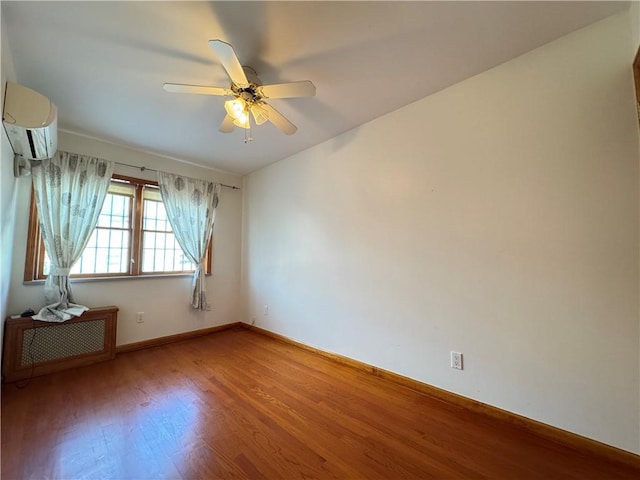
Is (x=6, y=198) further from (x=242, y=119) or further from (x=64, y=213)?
(x=242, y=119)

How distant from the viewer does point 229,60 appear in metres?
1.46

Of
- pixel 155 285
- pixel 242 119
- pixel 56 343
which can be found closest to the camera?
pixel 242 119

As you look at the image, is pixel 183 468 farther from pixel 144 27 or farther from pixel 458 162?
pixel 458 162

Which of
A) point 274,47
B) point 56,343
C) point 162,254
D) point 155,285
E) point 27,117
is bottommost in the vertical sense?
point 56,343

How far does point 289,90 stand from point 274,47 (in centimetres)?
31

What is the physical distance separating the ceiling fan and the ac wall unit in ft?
2.85

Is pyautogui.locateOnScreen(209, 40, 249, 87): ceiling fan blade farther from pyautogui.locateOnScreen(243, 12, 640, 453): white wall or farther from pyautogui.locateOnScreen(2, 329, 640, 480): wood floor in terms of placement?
pyautogui.locateOnScreen(2, 329, 640, 480): wood floor

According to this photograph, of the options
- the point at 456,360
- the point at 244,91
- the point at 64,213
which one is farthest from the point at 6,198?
the point at 456,360

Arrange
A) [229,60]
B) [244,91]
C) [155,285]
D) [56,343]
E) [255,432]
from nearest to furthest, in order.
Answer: [229,60], [255,432], [244,91], [56,343], [155,285]

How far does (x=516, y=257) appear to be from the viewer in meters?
1.78

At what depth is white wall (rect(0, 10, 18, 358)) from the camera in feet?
5.49

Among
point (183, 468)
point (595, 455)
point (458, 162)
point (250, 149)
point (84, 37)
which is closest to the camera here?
point (183, 468)

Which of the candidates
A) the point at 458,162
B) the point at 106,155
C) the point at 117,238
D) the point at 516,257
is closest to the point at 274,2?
the point at 458,162

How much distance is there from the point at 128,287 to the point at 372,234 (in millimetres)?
3002
